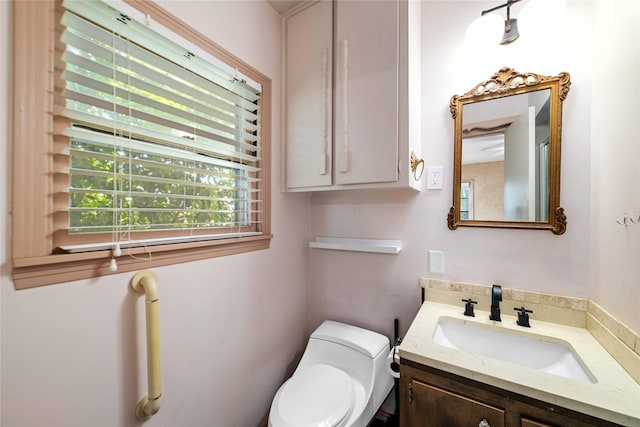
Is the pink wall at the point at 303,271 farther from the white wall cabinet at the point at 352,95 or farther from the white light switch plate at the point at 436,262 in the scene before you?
the white wall cabinet at the point at 352,95

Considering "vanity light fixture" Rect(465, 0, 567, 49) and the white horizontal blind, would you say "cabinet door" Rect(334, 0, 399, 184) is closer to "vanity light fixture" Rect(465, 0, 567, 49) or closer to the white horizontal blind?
"vanity light fixture" Rect(465, 0, 567, 49)

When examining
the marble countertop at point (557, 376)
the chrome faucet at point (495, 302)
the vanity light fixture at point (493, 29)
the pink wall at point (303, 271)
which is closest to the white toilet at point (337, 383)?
the pink wall at point (303, 271)

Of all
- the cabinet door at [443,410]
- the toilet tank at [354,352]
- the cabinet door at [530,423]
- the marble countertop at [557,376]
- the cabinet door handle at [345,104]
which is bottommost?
the toilet tank at [354,352]

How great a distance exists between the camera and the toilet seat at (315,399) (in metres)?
1.01

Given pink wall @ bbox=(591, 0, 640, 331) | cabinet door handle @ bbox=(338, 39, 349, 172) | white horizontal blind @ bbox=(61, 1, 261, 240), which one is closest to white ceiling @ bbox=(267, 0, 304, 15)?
cabinet door handle @ bbox=(338, 39, 349, 172)

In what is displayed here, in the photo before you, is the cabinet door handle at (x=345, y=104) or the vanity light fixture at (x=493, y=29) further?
the cabinet door handle at (x=345, y=104)

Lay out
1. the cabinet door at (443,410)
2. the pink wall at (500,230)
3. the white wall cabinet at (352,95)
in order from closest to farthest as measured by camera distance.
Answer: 1. the cabinet door at (443,410)
2. the pink wall at (500,230)
3. the white wall cabinet at (352,95)

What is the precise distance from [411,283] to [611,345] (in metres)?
0.74

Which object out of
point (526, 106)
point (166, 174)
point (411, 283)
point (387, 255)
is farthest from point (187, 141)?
point (526, 106)

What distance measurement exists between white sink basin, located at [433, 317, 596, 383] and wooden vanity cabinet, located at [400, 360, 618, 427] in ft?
0.68

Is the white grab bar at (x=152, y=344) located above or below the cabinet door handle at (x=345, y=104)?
below

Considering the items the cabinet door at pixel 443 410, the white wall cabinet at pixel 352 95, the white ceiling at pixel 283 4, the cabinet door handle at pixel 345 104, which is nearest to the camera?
the cabinet door at pixel 443 410

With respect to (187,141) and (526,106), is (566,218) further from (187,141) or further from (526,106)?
(187,141)

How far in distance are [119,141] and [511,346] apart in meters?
1.70
